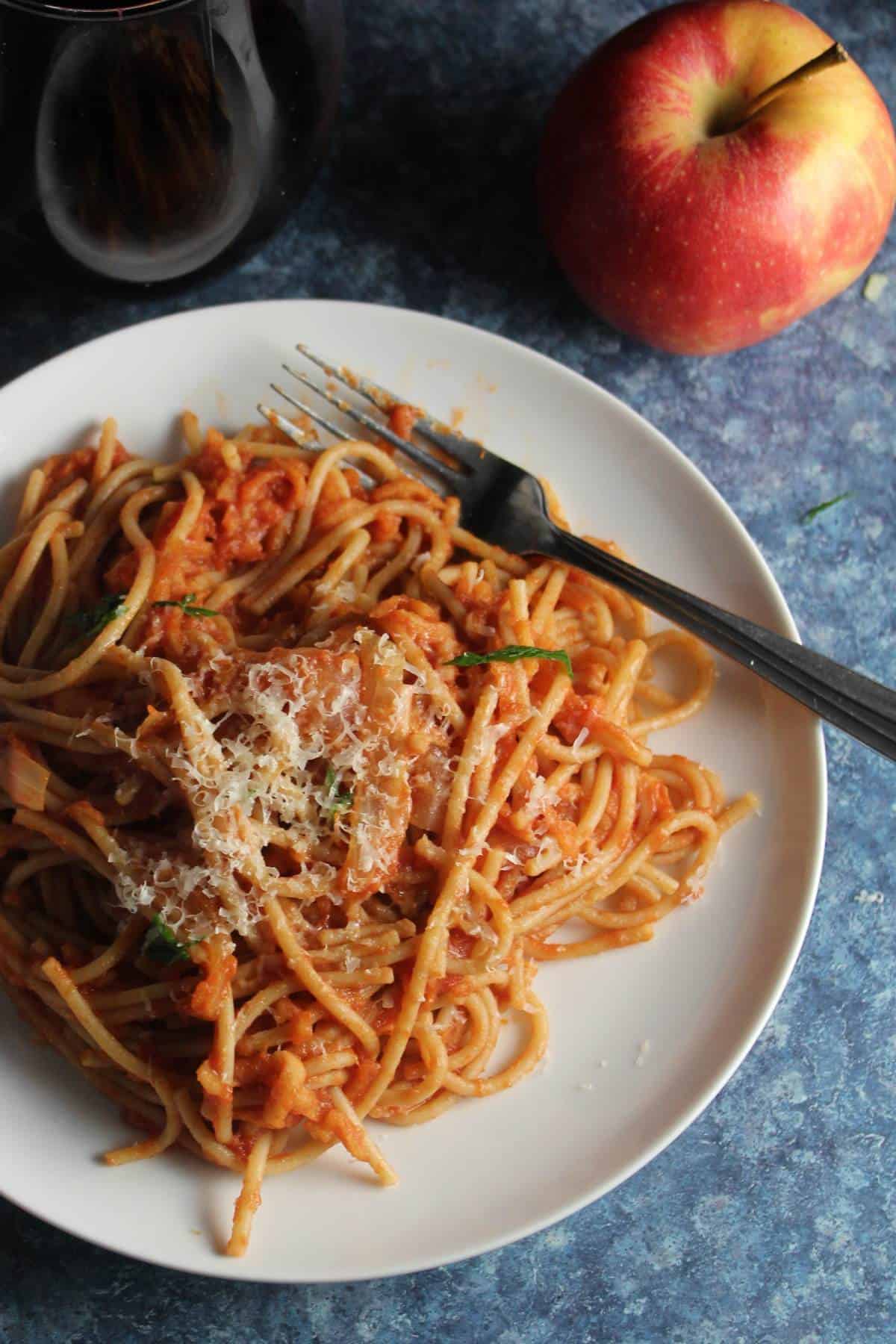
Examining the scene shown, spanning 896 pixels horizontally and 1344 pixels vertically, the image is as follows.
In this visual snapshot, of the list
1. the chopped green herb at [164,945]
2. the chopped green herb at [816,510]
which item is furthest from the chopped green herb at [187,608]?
the chopped green herb at [816,510]

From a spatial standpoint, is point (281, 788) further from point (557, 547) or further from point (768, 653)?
point (768, 653)

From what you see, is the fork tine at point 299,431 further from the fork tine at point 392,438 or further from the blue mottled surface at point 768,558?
the blue mottled surface at point 768,558

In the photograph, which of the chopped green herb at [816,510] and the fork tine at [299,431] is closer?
the fork tine at [299,431]

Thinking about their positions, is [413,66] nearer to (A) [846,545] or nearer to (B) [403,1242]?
(A) [846,545]

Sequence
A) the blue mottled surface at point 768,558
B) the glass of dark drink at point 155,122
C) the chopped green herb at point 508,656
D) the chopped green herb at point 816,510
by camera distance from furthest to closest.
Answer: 1. the chopped green herb at point 816,510
2. the blue mottled surface at point 768,558
3. the chopped green herb at point 508,656
4. the glass of dark drink at point 155,122

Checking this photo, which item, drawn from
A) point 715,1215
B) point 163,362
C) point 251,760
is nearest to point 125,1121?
point 251,760

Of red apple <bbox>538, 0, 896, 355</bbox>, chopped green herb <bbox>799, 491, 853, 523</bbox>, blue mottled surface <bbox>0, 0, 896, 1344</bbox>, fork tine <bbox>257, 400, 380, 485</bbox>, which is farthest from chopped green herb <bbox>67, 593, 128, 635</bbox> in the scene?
chopped green herb <bbox>799, 491, 853, 523</bbox>

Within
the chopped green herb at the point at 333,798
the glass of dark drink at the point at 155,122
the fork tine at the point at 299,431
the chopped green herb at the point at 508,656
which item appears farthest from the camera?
the fork tine at the point at 299,431
